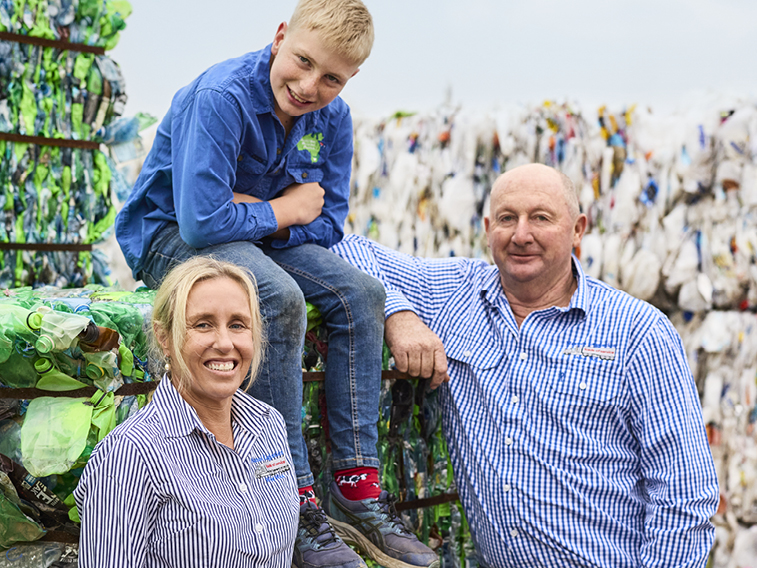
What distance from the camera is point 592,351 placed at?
253 cm

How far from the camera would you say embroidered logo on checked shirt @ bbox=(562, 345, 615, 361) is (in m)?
2.50

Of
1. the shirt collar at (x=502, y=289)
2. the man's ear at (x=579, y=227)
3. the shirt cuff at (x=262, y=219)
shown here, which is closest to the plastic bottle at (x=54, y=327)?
the shirt cuff at (x=262, y=219)

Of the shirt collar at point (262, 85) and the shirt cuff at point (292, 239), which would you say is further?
the shirt cuff at point (292, 239)

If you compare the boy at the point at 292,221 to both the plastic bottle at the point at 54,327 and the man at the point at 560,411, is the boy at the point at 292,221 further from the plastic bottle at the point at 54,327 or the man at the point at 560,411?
the plastic bottle at the point at 54,327

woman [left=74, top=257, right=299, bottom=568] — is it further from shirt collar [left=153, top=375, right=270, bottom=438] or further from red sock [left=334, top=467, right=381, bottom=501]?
red sock [left=334, top=467, right=381, bottom=501]

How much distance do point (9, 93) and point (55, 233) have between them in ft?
2.13

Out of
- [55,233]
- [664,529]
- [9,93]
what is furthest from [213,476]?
[9,93]

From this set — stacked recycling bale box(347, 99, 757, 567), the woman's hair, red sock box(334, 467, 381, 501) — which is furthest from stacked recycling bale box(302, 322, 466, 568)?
stacked recycling bale box(347, 99, 757, 567)

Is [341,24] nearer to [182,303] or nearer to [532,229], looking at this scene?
[182,303]

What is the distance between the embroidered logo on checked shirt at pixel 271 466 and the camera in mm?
1870

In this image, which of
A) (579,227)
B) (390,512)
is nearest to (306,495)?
(390,512)

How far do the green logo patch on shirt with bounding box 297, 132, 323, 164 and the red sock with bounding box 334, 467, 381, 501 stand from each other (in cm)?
98

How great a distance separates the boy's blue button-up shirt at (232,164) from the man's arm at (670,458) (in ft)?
3.67

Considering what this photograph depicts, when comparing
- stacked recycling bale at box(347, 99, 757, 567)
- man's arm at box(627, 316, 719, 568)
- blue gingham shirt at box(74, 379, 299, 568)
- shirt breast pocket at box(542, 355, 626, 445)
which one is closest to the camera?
blue gingham shirt at box(74, 379, 299, 568)
